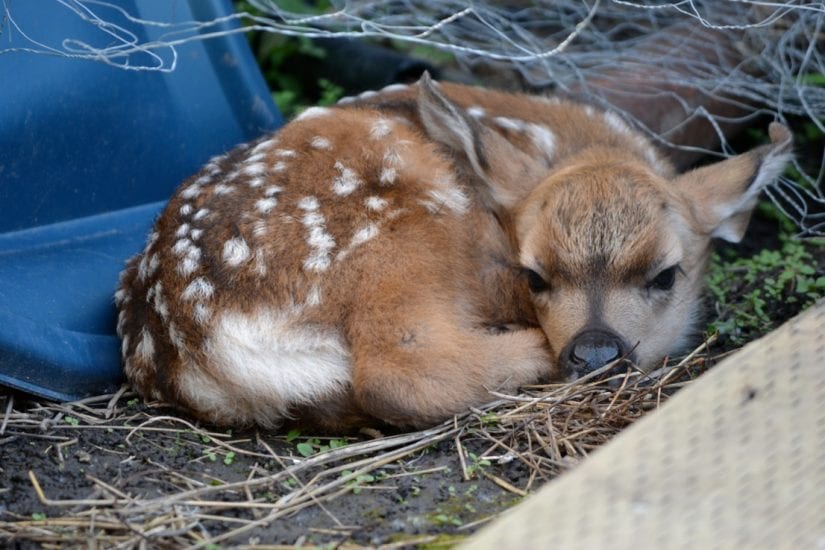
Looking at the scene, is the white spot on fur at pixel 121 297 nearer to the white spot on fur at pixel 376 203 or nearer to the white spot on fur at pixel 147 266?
the white spot on fur at pixel 147 266

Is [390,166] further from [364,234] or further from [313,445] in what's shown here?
[313,445]

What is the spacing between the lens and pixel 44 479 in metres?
3.37

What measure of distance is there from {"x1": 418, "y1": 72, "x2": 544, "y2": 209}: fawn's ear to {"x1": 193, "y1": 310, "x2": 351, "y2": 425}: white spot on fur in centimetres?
105

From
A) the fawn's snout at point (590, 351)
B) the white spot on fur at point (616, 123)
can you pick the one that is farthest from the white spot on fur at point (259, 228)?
the white spot on fur at point (616, 123)

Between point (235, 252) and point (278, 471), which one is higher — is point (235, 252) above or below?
above

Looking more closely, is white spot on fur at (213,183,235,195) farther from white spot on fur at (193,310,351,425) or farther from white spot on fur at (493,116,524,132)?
white spot on fur at (493,116,524,132)

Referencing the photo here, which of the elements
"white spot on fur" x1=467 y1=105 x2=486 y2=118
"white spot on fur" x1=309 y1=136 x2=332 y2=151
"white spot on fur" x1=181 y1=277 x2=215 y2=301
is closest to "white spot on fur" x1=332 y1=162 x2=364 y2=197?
"white spot on fur" x1=309 y1=136 x2=332 y2=151

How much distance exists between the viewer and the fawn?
144 inches

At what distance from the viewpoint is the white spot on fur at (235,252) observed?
3750 millimetres

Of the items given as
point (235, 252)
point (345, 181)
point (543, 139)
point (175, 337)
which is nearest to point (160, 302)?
point (175, 337)

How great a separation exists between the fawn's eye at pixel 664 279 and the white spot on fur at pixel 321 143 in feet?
4.47

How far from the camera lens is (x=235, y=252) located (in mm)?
3766

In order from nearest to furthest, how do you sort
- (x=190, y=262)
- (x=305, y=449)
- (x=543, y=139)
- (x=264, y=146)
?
(x=305, y=449), (x=190, y=262), (x=264, y=146), (x=543, y=139)

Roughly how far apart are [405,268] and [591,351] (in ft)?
2.42
